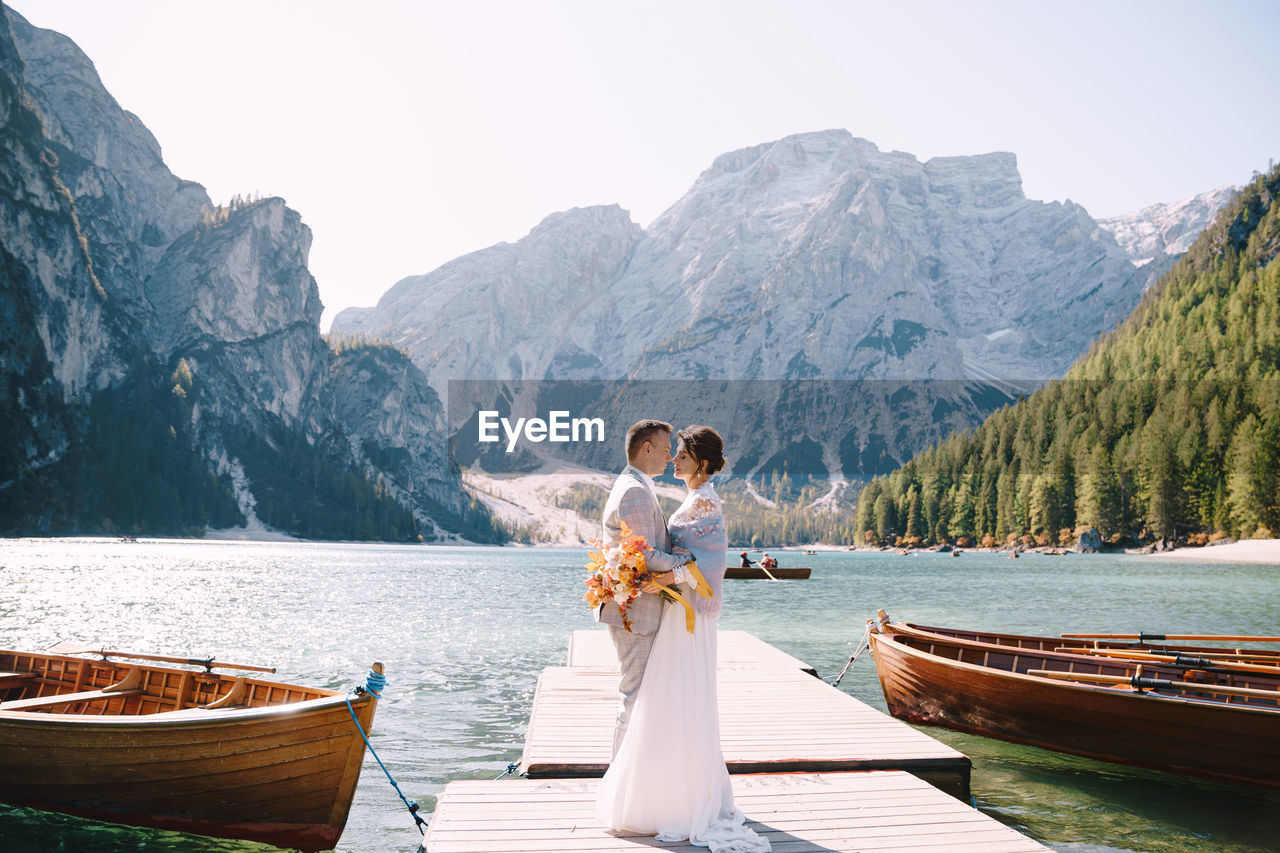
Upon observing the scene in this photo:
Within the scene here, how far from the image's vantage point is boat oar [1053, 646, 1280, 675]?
541 inches

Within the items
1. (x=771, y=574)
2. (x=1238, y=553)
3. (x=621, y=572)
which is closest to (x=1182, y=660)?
(x=621, y=572)

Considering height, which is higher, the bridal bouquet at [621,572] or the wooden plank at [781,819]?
the bridal bouquet at [621,572]

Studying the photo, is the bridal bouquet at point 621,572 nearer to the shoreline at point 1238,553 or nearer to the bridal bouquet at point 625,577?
the bridal bouquet at point 625,577

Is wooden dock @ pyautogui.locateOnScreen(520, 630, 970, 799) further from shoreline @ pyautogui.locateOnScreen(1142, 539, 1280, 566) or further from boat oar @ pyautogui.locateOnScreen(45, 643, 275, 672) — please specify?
shoreline @ pyautogui.locateOnScreen(1142, 539, 1280, 566)

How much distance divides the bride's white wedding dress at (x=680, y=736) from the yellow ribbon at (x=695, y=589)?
7cm

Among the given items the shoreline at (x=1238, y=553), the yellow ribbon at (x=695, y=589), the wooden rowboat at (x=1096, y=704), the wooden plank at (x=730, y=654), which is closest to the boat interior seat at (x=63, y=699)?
the wooden plank at (x=730, y=654)

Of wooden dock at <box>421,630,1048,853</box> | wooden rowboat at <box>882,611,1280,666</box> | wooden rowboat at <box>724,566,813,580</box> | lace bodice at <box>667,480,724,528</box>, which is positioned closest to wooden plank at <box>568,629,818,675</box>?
wooden dock at <box>421,630,1048,853</box>

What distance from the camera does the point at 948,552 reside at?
143500mm

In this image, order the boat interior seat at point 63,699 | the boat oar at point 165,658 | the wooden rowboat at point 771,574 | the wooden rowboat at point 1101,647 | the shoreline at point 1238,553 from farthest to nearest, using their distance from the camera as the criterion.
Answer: the shoreline at point 1238,553 < the wooden rowboat at point 771,574 < the wooden rowboat at point 1101,647 < the boat oar at point 165,658 < the boat interior seat at point 63,699

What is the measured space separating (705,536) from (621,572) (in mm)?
814

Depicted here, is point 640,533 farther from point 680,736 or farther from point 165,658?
point 165,658

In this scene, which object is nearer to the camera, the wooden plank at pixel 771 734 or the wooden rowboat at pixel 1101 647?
the wooden plank at pixel 771 734

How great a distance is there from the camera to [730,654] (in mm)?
20219

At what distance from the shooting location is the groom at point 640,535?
704cm
